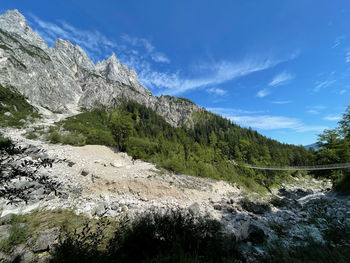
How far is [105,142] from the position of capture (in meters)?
21.2

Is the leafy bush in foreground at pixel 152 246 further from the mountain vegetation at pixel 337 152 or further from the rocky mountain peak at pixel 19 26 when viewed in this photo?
the rocky mountain peak at pixel 19 26

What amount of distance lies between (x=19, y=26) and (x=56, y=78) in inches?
1947

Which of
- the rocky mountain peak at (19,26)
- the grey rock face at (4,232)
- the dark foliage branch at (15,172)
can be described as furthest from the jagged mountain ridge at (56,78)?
the dark foliage branch at (15,172)

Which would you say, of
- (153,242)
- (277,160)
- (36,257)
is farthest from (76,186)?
(277,160)

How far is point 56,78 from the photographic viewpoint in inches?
2945

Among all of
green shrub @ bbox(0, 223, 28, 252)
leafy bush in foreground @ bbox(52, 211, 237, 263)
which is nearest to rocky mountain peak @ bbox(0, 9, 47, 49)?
green shrub @ bbox(0, 223, 28, 252)

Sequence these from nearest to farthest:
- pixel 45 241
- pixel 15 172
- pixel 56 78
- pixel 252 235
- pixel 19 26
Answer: pixel 15 172 < pixel 45 241 < pixel 252 235 < pixel 56 78 < pixel 19 26

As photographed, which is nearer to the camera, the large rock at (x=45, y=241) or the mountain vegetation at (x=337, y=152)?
the large rock at (x=45, y=241)

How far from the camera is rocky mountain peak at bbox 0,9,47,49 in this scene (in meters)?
82.3

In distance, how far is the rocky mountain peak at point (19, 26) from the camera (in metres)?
82.3

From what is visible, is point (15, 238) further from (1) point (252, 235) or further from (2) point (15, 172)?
(1) point (252, 235)

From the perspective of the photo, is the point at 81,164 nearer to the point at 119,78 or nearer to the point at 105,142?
the point at 105,142

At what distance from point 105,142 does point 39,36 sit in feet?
423

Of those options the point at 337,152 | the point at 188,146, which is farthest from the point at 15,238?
the point at 188,146
